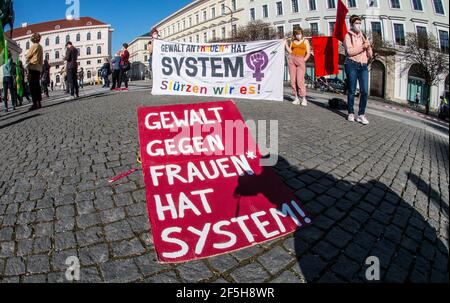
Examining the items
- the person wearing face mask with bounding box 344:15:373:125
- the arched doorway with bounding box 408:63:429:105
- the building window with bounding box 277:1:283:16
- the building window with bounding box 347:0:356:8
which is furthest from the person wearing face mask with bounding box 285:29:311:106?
the arched doorway with bounding box 408:63:429:105

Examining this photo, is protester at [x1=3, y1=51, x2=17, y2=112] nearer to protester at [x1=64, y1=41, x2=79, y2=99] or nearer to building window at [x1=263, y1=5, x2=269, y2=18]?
protester at [x1=64, y1=41, x2=79, y2=99]

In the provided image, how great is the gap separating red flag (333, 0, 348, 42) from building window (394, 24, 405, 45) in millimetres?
2944

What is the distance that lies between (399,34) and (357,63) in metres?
3.96

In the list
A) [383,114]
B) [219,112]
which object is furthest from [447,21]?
[383,114]

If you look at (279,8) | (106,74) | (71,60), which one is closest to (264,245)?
(279,8)

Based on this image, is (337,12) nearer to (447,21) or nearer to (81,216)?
(447,21)

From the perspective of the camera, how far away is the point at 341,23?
19.5ft

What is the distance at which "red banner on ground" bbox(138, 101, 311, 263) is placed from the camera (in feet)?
7.04

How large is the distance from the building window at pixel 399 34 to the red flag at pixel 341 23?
9.66 feet

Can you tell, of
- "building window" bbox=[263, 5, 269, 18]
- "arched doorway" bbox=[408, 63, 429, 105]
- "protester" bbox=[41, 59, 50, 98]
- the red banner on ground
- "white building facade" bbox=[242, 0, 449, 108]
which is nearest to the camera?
"white building facade" bbox=[242, 0, 449, 108]

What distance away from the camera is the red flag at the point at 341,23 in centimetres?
531

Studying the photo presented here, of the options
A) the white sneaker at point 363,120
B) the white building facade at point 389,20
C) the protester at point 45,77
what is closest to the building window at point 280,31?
the white building facade at point 389,20

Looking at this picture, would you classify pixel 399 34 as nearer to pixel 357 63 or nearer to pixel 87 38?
pixel 357 63

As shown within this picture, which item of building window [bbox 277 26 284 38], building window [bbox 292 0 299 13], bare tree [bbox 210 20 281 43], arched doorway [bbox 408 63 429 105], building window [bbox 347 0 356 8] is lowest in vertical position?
arched doorway [bbox 408 63 429 105]
